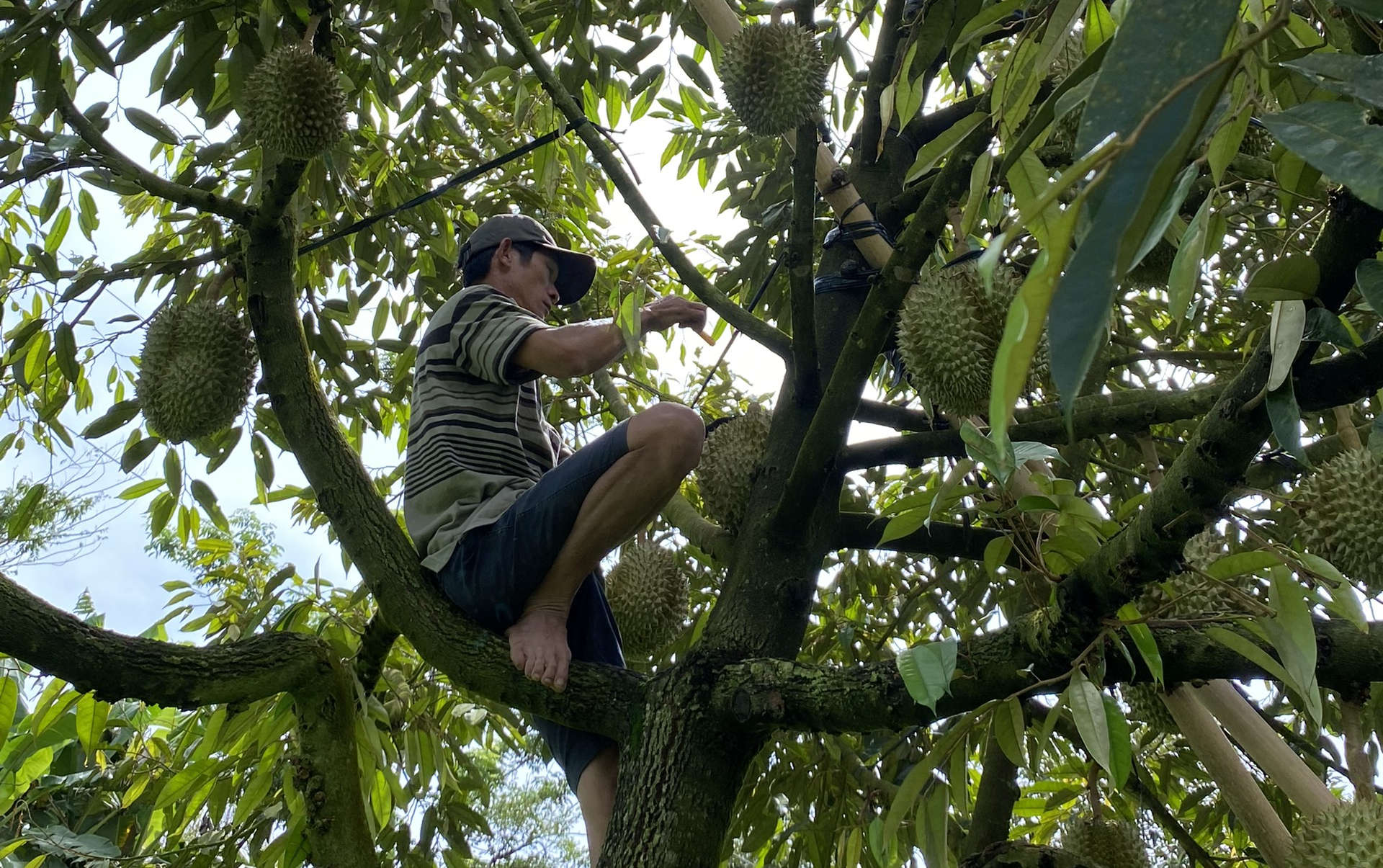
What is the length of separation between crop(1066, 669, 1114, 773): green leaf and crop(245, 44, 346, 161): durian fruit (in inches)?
68.7

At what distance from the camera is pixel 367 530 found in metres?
1.91

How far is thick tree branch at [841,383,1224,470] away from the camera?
1.75 meters

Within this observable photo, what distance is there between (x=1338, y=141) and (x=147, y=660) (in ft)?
5.82

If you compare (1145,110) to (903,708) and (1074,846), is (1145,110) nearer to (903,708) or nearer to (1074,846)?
(903,708)

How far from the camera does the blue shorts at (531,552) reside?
5.83 ft

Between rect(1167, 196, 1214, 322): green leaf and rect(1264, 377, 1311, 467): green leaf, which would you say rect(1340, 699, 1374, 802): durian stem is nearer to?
rect(1264, 377, 1311, 467): green leaf

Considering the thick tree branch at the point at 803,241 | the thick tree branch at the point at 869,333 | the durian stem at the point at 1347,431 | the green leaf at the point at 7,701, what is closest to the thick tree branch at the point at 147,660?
the green leaf at the point at 7,701

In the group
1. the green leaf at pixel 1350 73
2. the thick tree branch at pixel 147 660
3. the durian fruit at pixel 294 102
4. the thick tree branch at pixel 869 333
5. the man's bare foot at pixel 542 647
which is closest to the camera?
the green leaf at pixel 1350 73

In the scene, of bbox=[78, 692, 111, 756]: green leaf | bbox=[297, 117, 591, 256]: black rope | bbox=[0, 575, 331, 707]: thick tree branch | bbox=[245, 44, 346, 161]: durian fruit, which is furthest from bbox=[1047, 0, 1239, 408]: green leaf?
bbox=[78, 692, 111, 756]: green leaf

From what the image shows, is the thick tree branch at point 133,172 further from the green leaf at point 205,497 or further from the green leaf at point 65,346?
the green leaf at point 205,497

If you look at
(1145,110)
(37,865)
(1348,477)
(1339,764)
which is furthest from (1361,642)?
(37,865)

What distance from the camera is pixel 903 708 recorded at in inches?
53.6

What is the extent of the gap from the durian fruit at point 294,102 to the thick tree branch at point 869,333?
4.00ft

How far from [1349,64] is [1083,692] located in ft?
2.53
